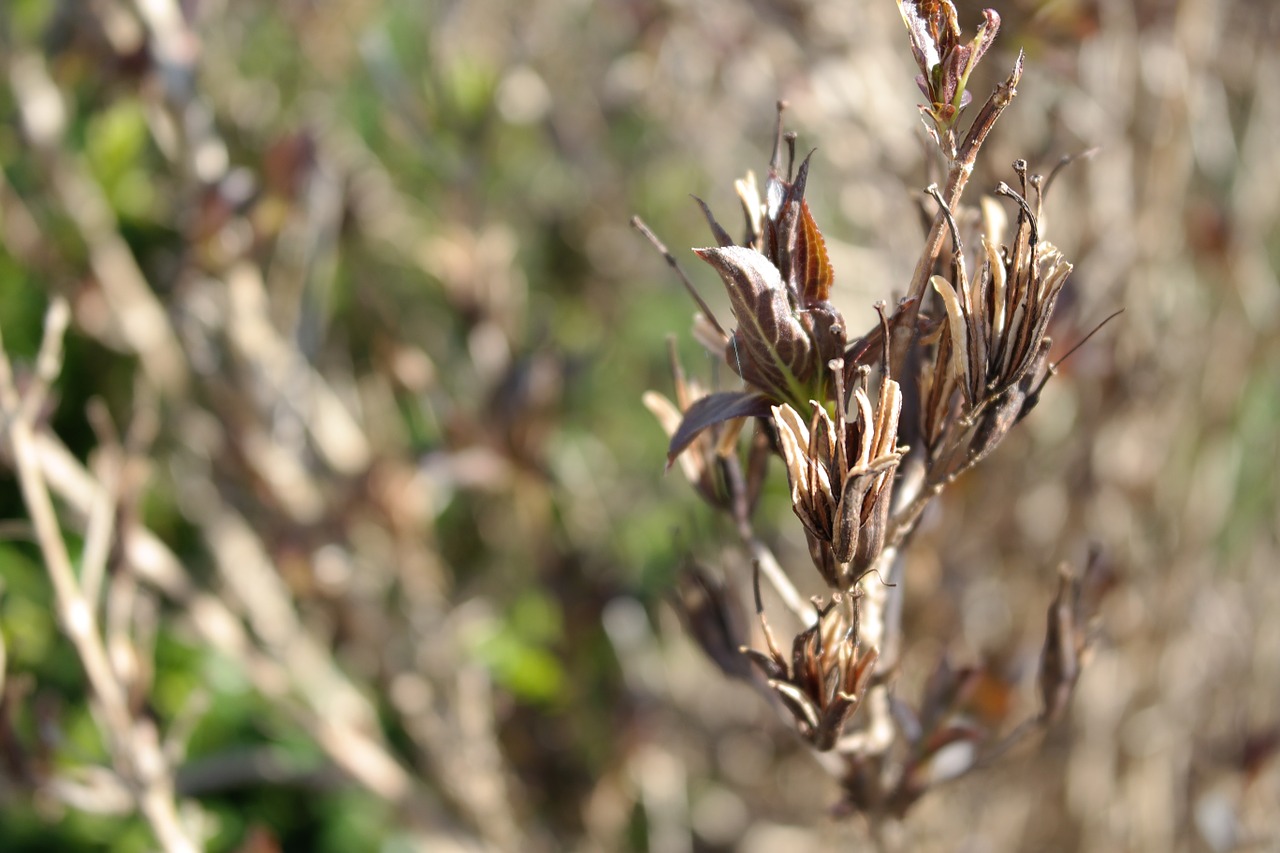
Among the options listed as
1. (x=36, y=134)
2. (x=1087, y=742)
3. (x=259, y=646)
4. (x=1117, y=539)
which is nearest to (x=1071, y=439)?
(x=1117, y=539)

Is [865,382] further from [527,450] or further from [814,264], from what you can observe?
[527,450]

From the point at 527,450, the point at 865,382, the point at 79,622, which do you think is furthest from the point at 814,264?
the point at 527,450

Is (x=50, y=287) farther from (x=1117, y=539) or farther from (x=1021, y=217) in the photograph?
(x=1117, y=539)

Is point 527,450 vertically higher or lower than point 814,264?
lower

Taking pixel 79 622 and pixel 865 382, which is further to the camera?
pixel 79 622

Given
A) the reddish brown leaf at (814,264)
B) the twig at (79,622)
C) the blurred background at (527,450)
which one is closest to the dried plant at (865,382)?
the reddish brown leaf at (814,264)

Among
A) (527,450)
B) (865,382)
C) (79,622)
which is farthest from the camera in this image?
(527,450)

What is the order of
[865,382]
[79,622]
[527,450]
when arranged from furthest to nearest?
[527,450] < [79,622] < [865,382]

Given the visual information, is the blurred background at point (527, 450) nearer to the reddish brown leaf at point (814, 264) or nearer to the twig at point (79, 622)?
the twig at point (79, 622)
